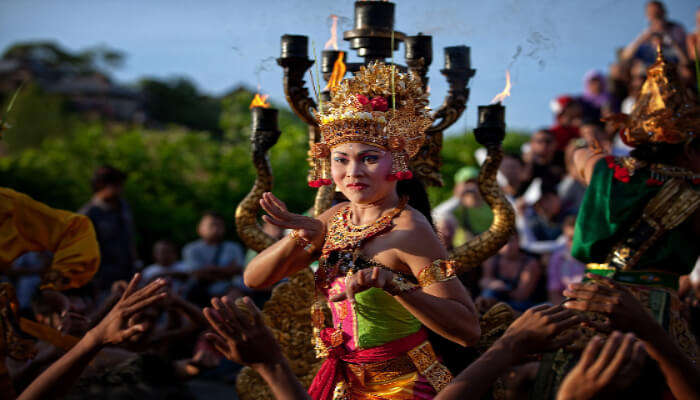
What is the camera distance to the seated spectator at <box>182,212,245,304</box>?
7828 mm

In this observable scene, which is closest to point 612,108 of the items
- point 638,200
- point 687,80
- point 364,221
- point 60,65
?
point 687,80

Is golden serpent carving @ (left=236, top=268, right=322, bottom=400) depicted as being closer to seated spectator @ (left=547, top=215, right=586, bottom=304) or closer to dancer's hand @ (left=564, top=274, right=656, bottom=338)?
dancer's hand @ (left=564, top=274, right=656, bottom=338)

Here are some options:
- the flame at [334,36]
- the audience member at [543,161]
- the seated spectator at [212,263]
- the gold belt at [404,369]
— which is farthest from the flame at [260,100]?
the audience member at [543,161]

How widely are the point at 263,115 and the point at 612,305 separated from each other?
2357mm

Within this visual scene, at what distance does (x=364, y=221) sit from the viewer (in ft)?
9.60

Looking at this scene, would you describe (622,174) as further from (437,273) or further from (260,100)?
(260,100)

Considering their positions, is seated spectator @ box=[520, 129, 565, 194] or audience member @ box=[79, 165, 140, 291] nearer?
audience member @ box=[79, 165, 140, 291]

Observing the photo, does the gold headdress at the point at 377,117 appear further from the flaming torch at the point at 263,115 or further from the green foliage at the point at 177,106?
the green foliage at the point at 177,106

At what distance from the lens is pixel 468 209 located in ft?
25.1

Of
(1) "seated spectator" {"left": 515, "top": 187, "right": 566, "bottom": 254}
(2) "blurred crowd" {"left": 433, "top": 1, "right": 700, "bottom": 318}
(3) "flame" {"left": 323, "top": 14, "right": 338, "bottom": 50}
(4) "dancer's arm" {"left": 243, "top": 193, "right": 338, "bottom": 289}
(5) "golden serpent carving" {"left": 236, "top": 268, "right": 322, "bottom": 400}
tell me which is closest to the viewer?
(4) "dancer's arm" {"left": 243, "top": 193, "right": 338, "bottom": 289}

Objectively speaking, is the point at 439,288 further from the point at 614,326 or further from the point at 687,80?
the point at 687,80

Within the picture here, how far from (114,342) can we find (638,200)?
2808 mm

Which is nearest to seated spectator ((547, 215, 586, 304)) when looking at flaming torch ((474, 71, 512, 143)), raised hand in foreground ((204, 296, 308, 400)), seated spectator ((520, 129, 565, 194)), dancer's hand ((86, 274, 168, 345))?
seated spectator ((520, 129, 565, 194))

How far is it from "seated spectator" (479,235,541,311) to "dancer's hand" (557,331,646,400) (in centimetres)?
461
